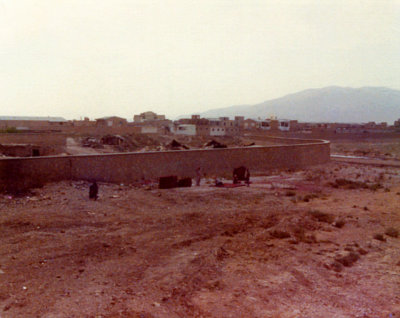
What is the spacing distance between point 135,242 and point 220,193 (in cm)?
627

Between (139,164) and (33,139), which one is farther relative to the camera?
(33,139)

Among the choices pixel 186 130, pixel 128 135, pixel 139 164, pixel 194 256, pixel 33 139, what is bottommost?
pixel 194 256

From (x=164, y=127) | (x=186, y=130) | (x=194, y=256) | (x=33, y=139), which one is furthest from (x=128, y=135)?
(x=194, y=256)

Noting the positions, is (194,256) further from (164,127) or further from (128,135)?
(164,127)

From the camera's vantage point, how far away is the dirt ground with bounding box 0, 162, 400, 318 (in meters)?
5.56

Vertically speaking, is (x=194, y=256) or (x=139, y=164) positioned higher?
(x=139, y=164)

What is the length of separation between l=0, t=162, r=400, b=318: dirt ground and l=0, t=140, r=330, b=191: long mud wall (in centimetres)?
77

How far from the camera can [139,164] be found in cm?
1642

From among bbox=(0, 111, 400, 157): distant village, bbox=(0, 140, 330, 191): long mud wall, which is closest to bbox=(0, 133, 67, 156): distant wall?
bbox=(0, 111, 400, 157): distant village

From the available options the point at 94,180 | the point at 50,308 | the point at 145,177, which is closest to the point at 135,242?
the point at 50,308

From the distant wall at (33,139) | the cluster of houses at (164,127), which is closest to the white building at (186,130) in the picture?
the cluster of houses at (164,127)

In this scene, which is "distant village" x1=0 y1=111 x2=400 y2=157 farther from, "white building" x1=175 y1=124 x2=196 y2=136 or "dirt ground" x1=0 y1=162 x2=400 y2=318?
"dirt ground" x1=0 y1=162 x2=400 y2=318

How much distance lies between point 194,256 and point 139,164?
30.8 feet

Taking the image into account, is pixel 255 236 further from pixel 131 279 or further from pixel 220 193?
pixel 220 193
